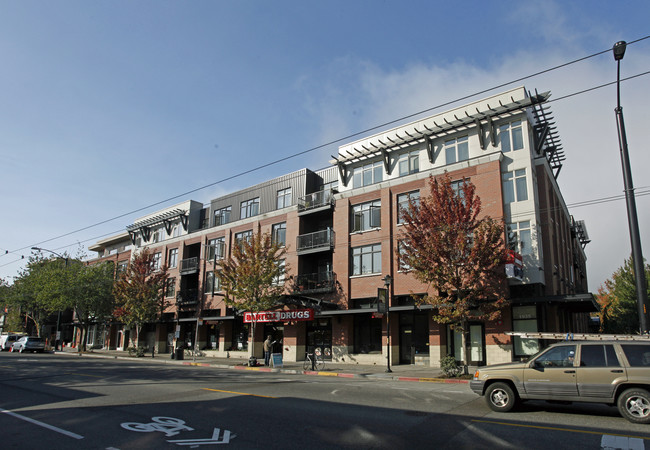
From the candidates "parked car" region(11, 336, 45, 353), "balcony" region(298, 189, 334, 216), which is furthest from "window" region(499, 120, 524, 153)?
"parked car" region(11, 336, 45, 353)

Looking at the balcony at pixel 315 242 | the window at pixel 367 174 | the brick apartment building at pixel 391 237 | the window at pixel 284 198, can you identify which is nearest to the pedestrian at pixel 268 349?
the brick apartment building at pixel 391 237

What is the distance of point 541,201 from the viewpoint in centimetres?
2481

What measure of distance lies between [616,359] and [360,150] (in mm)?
23954

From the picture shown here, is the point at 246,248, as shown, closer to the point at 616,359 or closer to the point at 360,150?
the point at 360,150

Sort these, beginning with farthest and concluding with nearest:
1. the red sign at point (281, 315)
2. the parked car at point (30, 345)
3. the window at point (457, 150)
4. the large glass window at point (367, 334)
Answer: the parked car at point (30, 345) < the red sign at point (281, 315) < the large glass window at point (367, 334) < the window at point (457, 150)

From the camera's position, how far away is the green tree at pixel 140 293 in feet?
129

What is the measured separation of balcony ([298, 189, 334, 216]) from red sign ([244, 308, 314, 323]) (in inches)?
296

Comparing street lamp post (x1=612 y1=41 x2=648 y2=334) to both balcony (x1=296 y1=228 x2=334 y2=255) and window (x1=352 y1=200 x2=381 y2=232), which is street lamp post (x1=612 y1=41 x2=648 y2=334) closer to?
window (x1=352 y1=200 x2=381 y2=232)

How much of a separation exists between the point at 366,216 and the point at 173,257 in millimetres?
24074

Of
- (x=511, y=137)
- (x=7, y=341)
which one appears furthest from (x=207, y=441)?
(x=7, y=341)

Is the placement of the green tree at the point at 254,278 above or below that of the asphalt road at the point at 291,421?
above

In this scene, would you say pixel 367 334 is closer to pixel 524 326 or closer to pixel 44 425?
pixel 524 326

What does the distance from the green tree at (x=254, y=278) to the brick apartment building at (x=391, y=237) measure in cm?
148

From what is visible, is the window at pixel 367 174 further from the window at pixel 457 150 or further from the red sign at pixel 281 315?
the red sign at pixel 281 315
